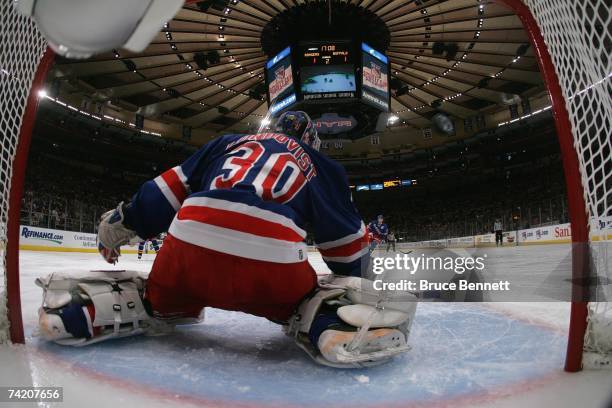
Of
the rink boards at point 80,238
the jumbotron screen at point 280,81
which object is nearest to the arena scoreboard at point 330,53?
the jumbotron screen at point 280,81

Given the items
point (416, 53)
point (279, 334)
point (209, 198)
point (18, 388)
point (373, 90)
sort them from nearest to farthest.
→ point (18, 388)
point (209, 198)
point (279, 334)
point (373, 90)
point (416, 53)

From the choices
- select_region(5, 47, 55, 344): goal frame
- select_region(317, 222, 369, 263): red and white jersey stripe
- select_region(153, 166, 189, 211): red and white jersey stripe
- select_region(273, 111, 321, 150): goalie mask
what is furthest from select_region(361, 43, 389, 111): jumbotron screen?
select_region(5, 47, 55, 344): goal frame

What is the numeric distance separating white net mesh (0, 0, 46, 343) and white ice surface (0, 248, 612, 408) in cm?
43

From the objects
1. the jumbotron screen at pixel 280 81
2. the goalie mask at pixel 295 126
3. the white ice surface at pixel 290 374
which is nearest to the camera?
the white ice surface at pixel 290 374

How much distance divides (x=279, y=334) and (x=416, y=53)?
8.16m

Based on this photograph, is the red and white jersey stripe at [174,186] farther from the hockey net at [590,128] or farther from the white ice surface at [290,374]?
the hockey net at [590,128]

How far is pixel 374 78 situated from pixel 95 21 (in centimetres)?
684

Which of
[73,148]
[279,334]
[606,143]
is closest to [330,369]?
[279,334]

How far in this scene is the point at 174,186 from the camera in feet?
3.76

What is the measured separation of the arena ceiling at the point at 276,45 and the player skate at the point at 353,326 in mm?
4302

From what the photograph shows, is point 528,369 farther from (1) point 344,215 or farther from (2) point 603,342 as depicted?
(1) point 344,215

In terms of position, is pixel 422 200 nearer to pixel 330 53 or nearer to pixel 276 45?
pixel 276 45

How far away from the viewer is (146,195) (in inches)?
44.7

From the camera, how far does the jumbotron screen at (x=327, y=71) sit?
6527 mm
